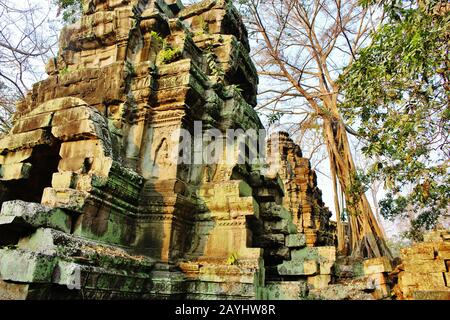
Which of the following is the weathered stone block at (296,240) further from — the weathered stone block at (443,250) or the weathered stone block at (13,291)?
the weathered stone block at (13,291)

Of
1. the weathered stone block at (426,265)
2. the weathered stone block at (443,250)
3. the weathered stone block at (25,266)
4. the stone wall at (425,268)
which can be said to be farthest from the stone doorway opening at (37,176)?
the weathered stone block at (443,250)

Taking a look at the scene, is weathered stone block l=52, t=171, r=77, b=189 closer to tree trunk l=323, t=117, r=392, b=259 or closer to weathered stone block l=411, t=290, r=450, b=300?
weathered stone block l=411, t=290, r=450, b=300

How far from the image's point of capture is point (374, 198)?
26.7 meters

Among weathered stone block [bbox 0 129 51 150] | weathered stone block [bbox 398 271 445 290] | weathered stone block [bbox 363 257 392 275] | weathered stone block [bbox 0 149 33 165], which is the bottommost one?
weathered stone block [bbox 398 271 445 290]

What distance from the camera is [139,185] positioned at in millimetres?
4336

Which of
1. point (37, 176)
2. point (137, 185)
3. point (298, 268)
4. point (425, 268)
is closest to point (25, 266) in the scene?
point (137, 185)

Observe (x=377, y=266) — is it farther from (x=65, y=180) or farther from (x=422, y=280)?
(x=65, y=180)

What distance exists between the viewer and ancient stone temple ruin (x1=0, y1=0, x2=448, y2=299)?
3.10 meters

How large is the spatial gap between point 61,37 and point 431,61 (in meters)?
5.59

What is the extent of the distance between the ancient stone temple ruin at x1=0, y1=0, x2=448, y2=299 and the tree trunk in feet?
17.7

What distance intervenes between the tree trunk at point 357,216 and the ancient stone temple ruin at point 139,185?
5.40 m

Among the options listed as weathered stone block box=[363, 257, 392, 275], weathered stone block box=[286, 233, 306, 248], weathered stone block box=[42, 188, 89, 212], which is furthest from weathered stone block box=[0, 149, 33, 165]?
weathered stone block box=[363, 257, 392, 275]

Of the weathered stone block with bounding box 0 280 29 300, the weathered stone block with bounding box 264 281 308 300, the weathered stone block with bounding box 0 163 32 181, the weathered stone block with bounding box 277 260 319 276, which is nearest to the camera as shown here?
the weathered stone block with bounding box 0 280 29 300
